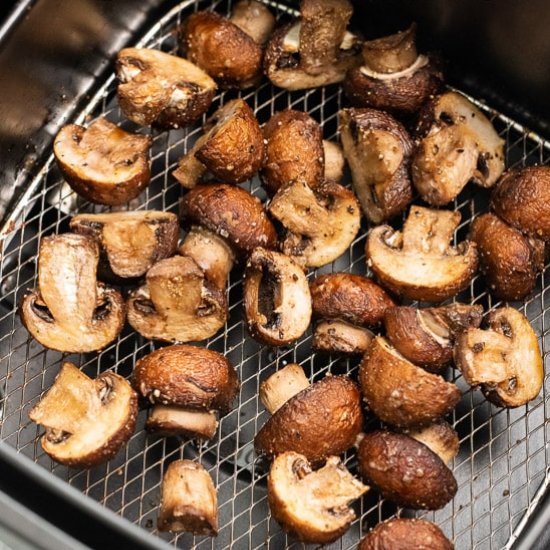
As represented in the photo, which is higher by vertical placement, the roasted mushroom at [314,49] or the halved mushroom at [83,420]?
the roasted mushroom at [314,49]

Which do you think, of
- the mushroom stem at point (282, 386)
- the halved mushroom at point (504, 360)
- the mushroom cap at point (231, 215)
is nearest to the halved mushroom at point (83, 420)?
the mushroom stem at point (282, 386)

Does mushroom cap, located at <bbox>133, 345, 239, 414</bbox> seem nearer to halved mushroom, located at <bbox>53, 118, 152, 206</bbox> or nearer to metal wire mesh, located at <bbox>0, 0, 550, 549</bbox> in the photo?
metal wire mesh, located at <bbox>0, 0, 550, 549</bbox>

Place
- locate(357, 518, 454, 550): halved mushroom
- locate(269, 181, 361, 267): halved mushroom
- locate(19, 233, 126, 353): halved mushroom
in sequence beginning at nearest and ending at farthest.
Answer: locate(357, 518, 454, 550): halved mushroom → locate(19, 233, 126, 353): halved mushroom → locate(269, 181, 361, 267): halved mushroom

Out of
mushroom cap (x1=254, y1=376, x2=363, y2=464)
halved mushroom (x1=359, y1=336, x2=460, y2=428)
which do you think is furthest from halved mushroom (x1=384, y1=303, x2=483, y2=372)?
mushroom cap (x1=254, y1=376, x2=363, y2=464)

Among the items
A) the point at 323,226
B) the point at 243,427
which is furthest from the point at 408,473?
the point at 323,226

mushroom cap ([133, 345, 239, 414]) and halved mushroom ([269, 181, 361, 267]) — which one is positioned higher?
halved mushroom ([269, 181, 361, 267])

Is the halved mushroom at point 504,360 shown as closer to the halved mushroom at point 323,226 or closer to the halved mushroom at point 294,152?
the halved mushroom at point 323,226

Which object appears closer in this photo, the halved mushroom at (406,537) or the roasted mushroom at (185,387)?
the halved mushroom at (406,537)

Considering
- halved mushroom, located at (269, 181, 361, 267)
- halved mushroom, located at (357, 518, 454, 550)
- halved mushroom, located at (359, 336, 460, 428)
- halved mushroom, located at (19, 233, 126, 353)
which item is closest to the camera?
halved mushroom, located at (357, 518, 454, 550)
